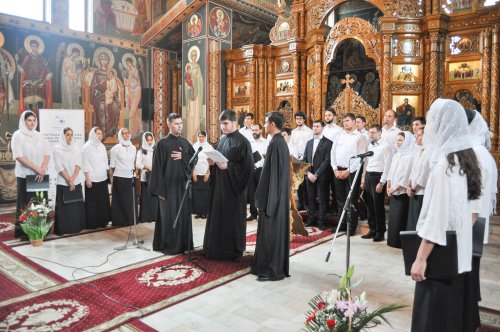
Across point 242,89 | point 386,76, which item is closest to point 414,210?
point 386,76

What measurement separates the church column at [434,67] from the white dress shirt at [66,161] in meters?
7.48

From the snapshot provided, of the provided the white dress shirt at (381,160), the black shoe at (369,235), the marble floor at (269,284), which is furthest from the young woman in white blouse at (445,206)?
Answer: the black shoe at (369,235)

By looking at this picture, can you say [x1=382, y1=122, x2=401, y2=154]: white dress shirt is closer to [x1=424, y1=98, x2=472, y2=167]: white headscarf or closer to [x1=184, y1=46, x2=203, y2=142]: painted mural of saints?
[x1=424, y1=98, x2=472, y2=167]: white headscarf

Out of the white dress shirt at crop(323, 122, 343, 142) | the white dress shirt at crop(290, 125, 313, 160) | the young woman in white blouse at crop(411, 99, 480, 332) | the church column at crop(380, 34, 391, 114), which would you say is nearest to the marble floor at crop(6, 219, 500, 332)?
the young woman in white blouse at crop(411, 99, 480, 332)

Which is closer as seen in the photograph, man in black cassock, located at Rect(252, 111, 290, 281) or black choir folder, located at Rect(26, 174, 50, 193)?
man in black cassock, located at Rect(252, 111, 290, 281)

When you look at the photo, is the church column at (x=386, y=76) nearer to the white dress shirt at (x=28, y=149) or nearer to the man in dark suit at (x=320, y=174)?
the man in dark suit at (x=320, y=174)

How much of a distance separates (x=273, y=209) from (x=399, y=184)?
6.71 feet

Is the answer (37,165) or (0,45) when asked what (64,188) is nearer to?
(37,165)

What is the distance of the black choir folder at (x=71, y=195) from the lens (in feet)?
22.3

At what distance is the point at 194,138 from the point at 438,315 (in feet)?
37.3

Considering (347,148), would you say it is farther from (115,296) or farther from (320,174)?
(115,296)

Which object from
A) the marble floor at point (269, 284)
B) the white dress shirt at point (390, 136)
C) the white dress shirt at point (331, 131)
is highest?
the white dress shirt at point (331, 131)

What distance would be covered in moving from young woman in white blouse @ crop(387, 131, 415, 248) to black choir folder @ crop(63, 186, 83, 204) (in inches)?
199

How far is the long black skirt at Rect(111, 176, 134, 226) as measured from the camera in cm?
758
